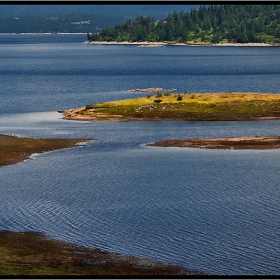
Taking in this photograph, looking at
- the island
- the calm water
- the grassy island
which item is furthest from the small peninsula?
the grassy island

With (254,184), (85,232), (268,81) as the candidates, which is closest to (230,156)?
(254,184)

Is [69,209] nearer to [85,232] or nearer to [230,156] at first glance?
[85,232]

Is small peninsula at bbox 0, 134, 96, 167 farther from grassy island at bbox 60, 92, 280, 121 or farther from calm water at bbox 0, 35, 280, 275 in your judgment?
grassy island at bbox 60, 92, 280, 121

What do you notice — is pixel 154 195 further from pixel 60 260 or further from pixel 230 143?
pixel 230 143

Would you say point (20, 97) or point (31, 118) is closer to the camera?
point (31, 118)

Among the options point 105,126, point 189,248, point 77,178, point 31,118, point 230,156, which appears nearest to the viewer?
point 189,248

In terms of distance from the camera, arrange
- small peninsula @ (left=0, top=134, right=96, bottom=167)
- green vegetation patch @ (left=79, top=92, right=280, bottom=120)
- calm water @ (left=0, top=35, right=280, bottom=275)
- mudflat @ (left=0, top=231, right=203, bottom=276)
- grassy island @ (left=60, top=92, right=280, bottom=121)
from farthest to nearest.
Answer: green vegetation patch @ (left=79, top=92, right=280, bottom=120) < grassy island @ (left=60, top=92, right=280, bottom=121) < small peninsula @ (left=0, top=134, right=96, bottom=167) < calm water @ (left=0, top=35, right=280, bottom=275) < mudflat @ (left=0, top=231, right=203, bottom=276)

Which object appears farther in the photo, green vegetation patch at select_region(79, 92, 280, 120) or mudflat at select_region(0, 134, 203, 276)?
green vegetation patch at select_region(79, 92, 280, 120)

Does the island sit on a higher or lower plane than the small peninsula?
lower
